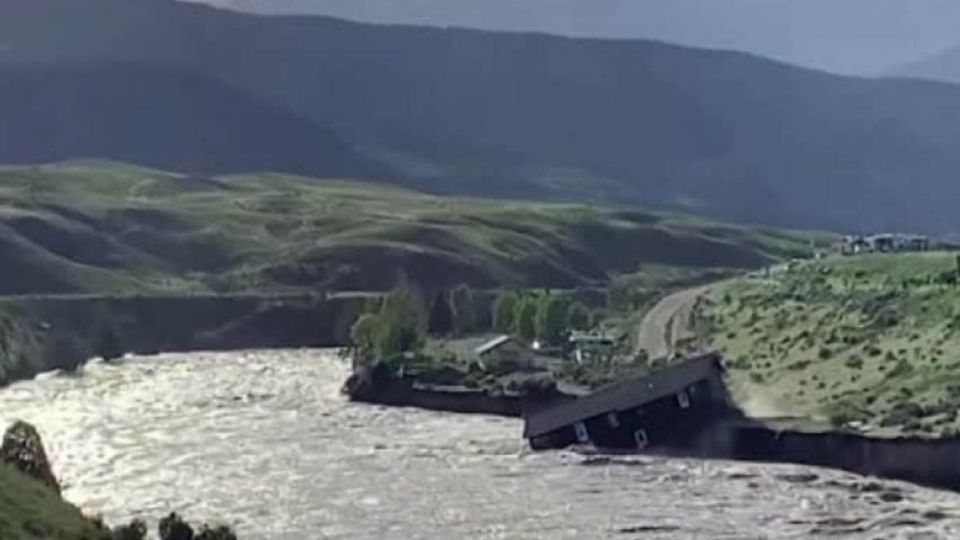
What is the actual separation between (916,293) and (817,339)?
931 centimetres

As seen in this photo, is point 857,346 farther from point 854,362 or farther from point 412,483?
point 412,483

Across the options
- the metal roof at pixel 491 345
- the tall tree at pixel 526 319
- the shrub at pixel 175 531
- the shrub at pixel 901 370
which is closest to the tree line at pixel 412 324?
the tall tree at pixel 526 319

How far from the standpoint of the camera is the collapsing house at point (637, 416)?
118m

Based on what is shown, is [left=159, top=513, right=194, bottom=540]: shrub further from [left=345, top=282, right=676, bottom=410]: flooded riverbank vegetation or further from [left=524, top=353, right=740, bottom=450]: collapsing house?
[left=345, top=282, right=676, bottom=410]: flooded riverbank vegetation

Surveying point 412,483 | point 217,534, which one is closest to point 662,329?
point 412,483

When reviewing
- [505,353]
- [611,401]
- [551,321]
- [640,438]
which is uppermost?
[551,321]

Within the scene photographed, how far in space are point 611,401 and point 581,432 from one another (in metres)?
2.59

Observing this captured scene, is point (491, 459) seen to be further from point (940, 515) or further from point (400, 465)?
point (940, 515)

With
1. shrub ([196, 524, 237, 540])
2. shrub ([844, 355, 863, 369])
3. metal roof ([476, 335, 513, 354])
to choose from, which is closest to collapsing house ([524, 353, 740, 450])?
shrub ([844, 355, 863, 369])

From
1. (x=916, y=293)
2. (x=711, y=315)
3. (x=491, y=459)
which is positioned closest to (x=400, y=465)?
(x=491, y=459)

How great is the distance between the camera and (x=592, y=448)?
118 metres

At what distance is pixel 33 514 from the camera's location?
62938 millimetres

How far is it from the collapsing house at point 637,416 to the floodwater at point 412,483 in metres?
2.97

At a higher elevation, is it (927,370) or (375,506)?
(927,370)
